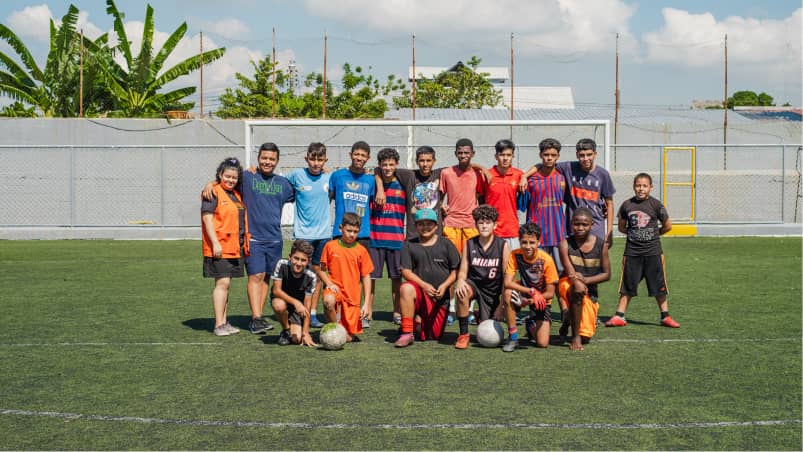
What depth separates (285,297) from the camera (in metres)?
7.01

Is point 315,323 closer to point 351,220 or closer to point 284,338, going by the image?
point 284,338

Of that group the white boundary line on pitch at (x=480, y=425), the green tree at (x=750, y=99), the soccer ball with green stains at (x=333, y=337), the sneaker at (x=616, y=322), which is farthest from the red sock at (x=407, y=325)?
the green tree at (x=750, y=99)

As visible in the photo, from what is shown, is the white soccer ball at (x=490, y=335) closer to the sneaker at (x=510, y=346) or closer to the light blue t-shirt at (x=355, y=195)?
the sneaker at (x=510, y=346)

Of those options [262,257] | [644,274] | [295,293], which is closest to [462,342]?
[295,293]

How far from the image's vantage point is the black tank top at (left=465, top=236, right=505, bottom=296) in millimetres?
7090

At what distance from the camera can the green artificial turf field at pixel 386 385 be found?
4.39 metres

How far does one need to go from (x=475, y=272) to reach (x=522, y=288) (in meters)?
0.46

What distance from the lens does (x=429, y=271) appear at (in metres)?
7.18

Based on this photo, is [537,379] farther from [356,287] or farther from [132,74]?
[132,74]

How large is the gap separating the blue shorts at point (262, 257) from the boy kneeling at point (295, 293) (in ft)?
1.16

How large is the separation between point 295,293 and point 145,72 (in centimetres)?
2071

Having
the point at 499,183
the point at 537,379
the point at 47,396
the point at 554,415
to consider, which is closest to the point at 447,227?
the point at 499,183

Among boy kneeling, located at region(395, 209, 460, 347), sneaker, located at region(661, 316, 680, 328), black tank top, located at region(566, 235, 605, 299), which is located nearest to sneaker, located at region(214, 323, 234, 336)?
boy kneeling, located at region(395, 209, 460, 347)

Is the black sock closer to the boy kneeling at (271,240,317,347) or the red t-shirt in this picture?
the boy kneeling at (271,240,317,347)
